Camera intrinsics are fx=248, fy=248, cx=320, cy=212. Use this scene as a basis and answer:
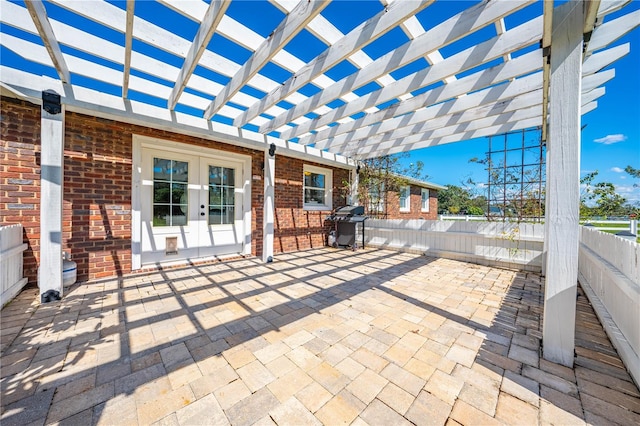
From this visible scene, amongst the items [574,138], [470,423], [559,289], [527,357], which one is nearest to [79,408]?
[470,423]

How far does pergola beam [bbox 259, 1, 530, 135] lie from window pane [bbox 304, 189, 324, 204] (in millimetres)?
3624

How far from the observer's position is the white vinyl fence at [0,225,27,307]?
2748 millimetres

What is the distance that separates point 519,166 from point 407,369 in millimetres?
5858

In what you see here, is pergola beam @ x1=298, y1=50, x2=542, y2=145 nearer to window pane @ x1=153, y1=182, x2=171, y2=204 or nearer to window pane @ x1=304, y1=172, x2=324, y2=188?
window pane @ x1=304, y1=172, x2=324, y2=188

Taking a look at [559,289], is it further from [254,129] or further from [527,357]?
[254,129]

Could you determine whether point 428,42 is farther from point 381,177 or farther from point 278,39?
point 381,177

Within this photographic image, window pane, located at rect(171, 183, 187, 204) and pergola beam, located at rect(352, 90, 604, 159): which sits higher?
pergola beam, located at rect(352, 90, 604, 159)

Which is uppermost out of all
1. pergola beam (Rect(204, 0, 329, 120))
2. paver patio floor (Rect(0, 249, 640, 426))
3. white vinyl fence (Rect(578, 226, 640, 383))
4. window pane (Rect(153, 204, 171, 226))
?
pergola beam (Rect(204, 0, 329, 120))

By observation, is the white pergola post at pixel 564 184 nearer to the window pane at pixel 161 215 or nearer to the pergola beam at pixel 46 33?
the pergola beam at pixel 46 33

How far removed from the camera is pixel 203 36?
89.0 inches

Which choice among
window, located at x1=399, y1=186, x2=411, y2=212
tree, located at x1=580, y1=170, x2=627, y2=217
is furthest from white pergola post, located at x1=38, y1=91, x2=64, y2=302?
window, located at x1=399, y1=186, x2=411, y2=212

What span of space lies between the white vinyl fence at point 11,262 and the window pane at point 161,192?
1645mm

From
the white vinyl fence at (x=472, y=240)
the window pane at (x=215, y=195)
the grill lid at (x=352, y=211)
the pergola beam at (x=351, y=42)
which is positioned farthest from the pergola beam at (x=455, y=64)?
the white vinyl fence at (x=472, y=240)

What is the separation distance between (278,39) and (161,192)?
358 centimetres
